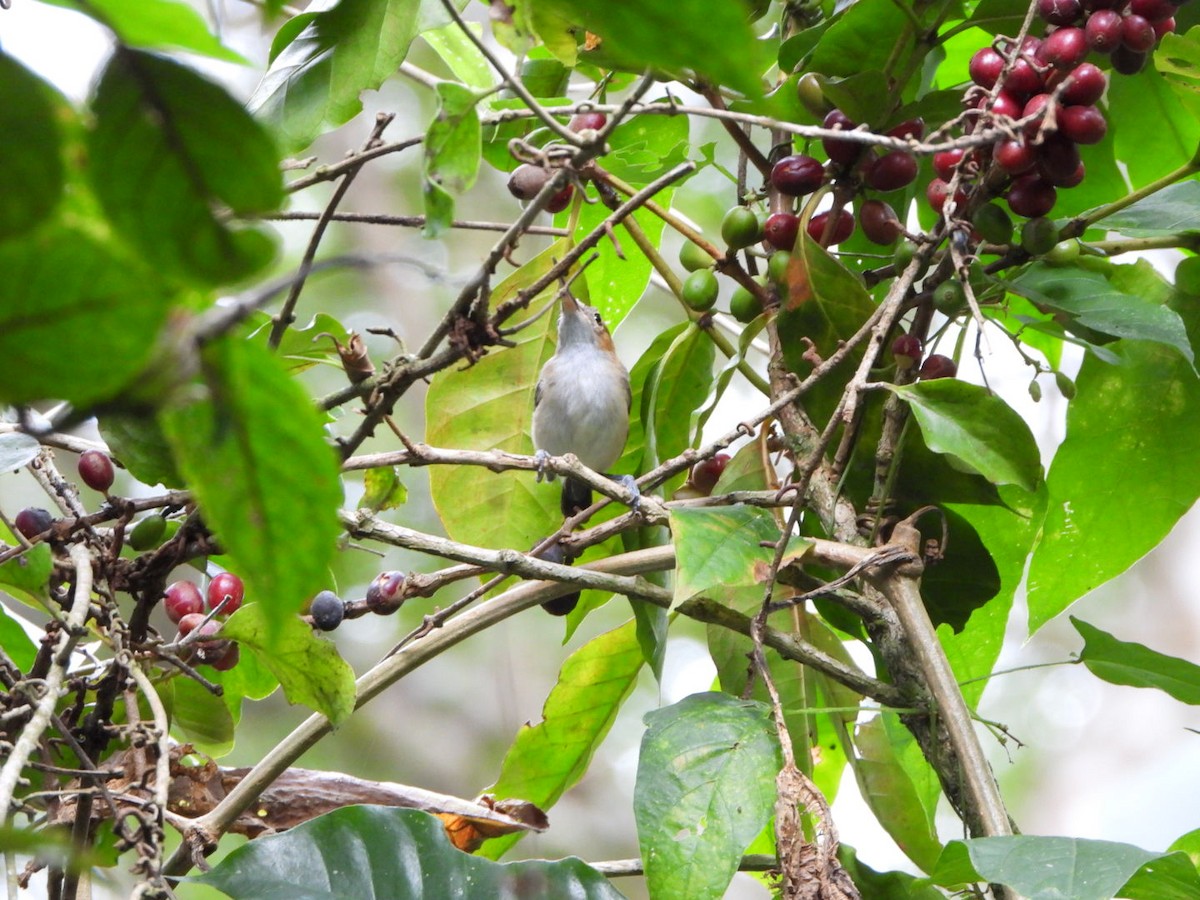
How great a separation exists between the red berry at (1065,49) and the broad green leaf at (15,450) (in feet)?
3.60

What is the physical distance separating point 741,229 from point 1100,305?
1.36 ft

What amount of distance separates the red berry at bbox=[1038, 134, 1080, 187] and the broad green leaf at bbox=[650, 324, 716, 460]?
0.47 m

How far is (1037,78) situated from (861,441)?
17.1 inches

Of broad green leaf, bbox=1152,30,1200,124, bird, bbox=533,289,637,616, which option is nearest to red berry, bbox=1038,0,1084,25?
broad green leaf, bbox=1152,30,1200,124

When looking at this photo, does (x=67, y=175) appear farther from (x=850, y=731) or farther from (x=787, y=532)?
(x=850, y=731)

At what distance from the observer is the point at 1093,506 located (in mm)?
1410

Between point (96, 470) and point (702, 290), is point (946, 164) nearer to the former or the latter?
point (702, 290)

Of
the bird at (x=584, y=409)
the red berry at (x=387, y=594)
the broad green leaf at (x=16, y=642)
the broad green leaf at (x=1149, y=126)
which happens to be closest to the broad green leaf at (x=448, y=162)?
the red berry at (x=387, y=594)

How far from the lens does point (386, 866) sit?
107 centimetres

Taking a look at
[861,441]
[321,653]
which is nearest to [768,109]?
[321,653]

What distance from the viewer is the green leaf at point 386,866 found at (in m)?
1.03

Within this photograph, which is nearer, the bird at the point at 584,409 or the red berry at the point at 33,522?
the red berry at the point at 33,522

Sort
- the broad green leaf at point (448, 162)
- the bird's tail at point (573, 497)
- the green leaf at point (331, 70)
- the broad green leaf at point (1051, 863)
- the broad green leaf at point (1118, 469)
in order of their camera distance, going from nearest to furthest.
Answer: the broad green leaf at point (448, 162), the broad green leaf at point (1051, 863), the green leaf at point (331, 70), the broad green leaf at point (1118, 469), the bird's tail at point (573, 497)

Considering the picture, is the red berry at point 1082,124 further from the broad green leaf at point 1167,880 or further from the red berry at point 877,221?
the broad green leaf at point 1167,880
